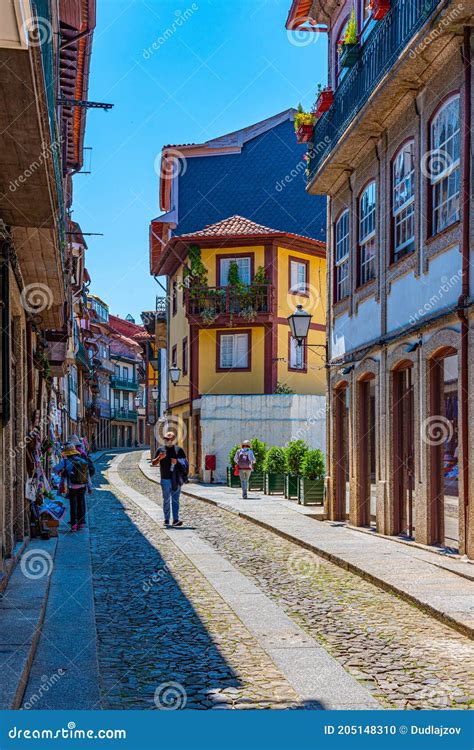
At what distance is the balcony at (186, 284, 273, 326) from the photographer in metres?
32.2

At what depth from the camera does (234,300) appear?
32219 mm

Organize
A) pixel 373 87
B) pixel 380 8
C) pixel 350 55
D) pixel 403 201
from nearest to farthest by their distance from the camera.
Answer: pixel 380 8
pixel 373 87
pixel 403 201
pixel 350 55

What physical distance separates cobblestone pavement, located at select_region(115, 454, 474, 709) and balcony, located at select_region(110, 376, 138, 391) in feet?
254

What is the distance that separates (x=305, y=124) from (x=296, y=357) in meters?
16.4

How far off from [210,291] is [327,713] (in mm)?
28004

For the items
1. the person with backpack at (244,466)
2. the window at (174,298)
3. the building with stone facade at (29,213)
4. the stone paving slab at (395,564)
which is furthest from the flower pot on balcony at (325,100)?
the window at (174,298)

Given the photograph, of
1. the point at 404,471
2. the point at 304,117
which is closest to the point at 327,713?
the point at 404,471

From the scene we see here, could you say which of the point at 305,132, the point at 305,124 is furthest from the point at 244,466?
the point at 305,124

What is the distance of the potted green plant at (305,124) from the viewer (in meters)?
17.7

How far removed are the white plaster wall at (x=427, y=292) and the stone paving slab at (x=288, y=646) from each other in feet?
13.9

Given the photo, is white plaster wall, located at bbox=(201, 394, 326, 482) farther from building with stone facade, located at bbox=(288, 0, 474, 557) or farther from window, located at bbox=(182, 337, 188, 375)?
building with stone facade, located at bbox=(288, 0, 474, 557)

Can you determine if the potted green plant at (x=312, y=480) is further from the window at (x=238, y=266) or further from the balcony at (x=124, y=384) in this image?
the balcony at (x=124, y=384)

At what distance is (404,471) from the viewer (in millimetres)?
13812

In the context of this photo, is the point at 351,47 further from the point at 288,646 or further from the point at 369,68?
the point at 288,646
